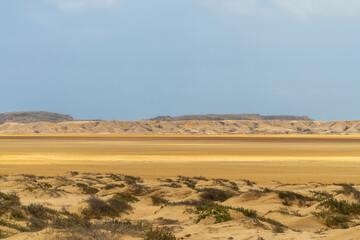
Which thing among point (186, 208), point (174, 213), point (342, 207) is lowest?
point (174, 213)

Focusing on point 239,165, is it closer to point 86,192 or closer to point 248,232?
point 86,192

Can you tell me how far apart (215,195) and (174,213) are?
12.6 feet

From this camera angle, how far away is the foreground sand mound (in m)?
9.67

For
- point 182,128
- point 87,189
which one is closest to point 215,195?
point 87,189

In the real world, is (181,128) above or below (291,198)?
above

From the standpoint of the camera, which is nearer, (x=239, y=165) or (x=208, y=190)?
(x=208, y=190)

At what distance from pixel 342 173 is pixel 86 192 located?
16.0 metres

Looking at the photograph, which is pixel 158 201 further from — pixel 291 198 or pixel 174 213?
pixel 291 198

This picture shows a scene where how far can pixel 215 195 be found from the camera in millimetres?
17188

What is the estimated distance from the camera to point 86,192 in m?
19.1

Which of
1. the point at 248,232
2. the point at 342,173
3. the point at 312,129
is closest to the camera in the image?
the point at 248,232

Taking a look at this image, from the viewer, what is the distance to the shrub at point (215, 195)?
16.9 metres

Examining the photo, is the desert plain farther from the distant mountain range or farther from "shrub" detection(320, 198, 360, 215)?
the distant mountain range

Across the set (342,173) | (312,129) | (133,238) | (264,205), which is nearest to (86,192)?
(264,205)
